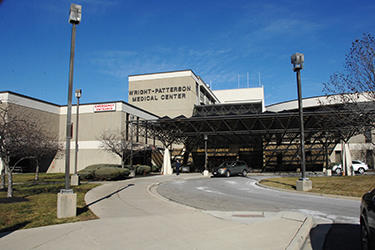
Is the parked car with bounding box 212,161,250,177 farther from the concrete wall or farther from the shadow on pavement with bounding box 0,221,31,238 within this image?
the concrete wall

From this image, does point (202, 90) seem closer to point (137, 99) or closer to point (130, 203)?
point (137, 99)

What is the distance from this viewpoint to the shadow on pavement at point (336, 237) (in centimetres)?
591

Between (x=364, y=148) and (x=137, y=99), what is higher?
(x=137, y=99)

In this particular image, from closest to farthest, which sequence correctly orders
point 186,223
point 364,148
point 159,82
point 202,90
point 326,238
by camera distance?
1. point 326,238
2. point 186,223
3. point 364,148
4. point 159,82
5. point 202,90

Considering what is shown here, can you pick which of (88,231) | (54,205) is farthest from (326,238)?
(54,205)

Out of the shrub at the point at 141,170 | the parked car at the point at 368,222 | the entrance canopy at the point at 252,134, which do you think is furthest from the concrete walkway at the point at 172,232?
the entrance canopy at the point at 252,134

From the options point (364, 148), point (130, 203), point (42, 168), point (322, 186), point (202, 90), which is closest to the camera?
point (130, 203)

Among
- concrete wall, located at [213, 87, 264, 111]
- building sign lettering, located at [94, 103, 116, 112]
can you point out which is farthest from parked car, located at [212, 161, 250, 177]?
concrete wall, located at [213, 87, 264, 111]

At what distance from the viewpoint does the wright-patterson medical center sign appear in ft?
192

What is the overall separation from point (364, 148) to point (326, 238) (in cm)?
4666

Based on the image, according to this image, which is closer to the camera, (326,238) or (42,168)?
(326,238)

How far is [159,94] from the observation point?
59.6 metres

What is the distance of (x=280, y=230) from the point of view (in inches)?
264

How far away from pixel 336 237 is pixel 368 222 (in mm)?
1951
